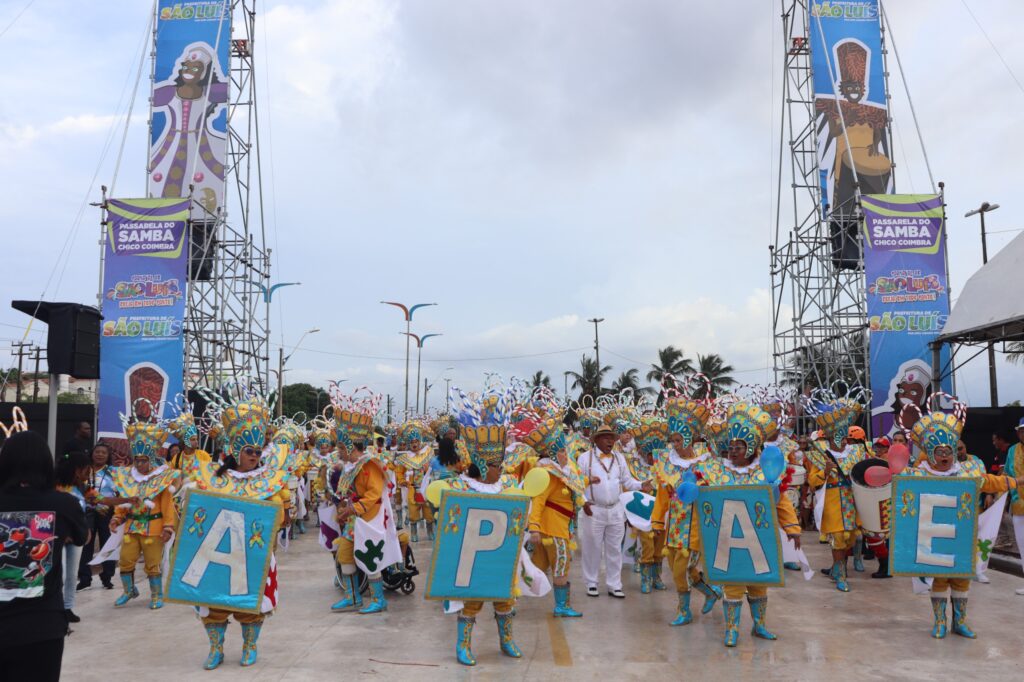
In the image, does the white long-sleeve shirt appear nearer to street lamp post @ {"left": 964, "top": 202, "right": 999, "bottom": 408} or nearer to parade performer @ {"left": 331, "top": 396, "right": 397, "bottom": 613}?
parade performer @ {"left": 331, "top": 396, "right": 397, "bottom": 613}

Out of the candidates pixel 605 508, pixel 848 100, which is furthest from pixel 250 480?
pixel 848 100

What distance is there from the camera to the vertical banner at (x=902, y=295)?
19.6m

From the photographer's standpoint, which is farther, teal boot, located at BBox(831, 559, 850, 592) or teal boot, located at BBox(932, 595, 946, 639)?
teal boot, located at BBox(831, 559, 850, 592)

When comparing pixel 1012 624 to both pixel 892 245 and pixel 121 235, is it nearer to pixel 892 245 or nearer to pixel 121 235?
pixel 892 245

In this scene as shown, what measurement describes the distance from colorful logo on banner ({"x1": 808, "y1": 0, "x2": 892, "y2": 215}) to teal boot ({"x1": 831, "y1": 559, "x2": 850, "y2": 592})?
50.7ft

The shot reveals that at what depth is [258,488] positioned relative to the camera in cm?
594

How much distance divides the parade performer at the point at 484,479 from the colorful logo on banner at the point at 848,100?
18738 mm

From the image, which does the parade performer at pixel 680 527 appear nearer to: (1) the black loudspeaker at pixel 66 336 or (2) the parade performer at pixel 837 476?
(2) the parade performer at pixel 837 476

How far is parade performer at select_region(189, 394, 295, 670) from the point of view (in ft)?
19.1

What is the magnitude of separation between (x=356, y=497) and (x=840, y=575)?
18.2 ft

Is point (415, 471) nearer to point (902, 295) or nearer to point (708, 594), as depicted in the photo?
point (708, 594)

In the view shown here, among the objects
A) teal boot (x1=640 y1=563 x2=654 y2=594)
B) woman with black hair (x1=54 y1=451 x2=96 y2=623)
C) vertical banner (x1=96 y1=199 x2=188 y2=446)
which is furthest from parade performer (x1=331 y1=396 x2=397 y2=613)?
vertical banner (x1=96 y1=199 x2=188 y2=446)

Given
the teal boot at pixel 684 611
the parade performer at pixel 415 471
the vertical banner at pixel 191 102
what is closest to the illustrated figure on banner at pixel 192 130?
the vertical banner at pixel 191 102

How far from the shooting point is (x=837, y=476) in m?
9.12
